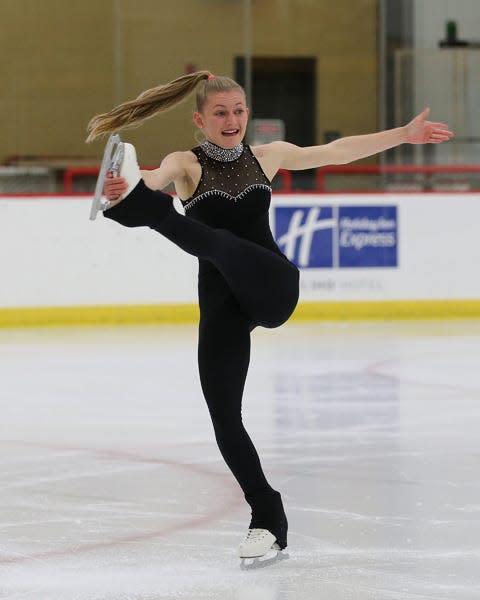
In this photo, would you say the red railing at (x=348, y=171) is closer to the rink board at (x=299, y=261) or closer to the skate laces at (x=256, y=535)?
the rink board at (x=299, y=261)

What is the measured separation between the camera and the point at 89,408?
518 cm

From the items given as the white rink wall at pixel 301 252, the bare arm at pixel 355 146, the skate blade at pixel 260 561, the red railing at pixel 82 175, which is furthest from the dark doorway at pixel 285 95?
the skate blade at pixel 260 561

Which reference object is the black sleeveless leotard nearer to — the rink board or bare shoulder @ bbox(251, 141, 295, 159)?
bare shoulder @ bbox(251, 141, 295, 159)

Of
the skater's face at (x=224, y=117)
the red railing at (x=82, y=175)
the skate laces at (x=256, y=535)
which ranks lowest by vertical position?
the skate laces at (x=256, y=535)

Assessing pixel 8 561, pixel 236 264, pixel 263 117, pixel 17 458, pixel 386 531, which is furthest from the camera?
pixel 263 117

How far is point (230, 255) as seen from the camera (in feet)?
8.47

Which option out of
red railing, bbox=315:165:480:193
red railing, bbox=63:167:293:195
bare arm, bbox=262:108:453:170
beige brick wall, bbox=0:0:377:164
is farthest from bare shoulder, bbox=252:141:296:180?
beige brick wall, bbox=0:0:377:164

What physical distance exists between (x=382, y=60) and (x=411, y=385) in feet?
19.2

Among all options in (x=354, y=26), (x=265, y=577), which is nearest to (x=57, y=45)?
(x=354, y=26)

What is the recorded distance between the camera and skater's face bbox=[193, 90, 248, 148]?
2826 mm

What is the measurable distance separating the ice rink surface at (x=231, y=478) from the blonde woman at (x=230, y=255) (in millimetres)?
243

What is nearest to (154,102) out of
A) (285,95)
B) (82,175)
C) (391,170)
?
(82,175)

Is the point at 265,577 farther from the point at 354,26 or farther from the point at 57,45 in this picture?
the point at 354,26

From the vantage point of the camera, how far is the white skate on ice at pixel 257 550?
9.00ft
